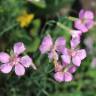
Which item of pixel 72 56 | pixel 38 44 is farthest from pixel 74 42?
pixel 38 44

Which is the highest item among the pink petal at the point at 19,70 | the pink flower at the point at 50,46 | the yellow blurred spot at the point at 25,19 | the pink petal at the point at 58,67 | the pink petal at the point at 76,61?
the pink flower at the point at 50,46

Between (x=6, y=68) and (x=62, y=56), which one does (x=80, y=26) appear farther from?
(x=6, y=68)

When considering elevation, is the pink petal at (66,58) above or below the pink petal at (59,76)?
above

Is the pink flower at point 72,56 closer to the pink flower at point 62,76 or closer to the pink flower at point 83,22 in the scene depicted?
the pink flower at point 62,76

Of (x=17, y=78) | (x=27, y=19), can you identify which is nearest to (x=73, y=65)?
(x=17, y=78)

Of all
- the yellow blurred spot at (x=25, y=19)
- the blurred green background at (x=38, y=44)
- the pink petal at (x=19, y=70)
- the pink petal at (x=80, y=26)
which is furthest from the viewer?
the yellow blurred spot at (x=25, y=19)

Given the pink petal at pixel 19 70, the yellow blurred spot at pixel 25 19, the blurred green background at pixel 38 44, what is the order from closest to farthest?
the pink petal at pixel 19 70 → the blurred green background at pixel 38 44 → the yellow blurred spot at pixel 25 19

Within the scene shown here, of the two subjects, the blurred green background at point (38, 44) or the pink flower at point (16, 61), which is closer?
the pink flower at point (16, 61)

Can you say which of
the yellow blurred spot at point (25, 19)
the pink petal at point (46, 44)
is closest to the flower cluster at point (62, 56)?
the pink petal at point (46, 44)

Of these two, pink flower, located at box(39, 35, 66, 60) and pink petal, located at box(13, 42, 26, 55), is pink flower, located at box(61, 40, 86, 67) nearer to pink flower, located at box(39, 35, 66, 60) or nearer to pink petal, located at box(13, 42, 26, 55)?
pink flower, located at box(39, 35, 66, 60)
